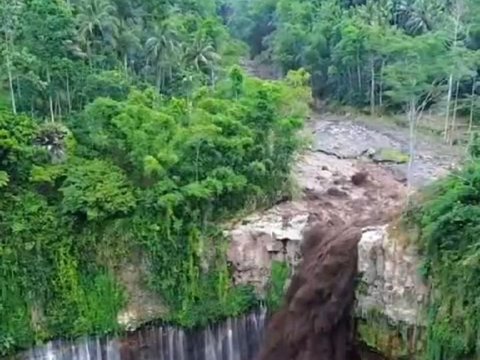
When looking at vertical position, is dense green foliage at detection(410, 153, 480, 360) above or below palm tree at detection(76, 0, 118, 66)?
below

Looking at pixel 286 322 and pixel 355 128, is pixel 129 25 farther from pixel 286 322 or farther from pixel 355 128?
pixel 286 322

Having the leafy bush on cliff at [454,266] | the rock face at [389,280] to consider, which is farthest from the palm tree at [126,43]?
the leafy bush on cliff at [454,266]

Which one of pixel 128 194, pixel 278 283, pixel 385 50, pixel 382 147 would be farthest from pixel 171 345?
pixel 385 50

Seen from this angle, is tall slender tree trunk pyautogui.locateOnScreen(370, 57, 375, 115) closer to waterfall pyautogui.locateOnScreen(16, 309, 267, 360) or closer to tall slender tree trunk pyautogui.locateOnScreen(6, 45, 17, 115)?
waterfall pyautogui.locateOnScreen(16, 309, 267, 360)

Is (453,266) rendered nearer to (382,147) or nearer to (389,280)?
(389,280)

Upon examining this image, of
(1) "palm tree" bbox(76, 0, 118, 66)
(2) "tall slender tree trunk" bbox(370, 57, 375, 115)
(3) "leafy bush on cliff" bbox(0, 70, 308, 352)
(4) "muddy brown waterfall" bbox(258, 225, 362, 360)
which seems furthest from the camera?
(2) "tall slender tree trunk" bbox(370, 57, 375, 115)

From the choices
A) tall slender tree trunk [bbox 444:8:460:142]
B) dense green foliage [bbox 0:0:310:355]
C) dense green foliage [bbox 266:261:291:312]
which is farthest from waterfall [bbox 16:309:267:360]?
tall slender tree trunk [bbox 444:8:460:142]

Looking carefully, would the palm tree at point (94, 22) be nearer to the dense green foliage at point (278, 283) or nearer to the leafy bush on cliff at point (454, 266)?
the dense green foliage at point (278, 283)
